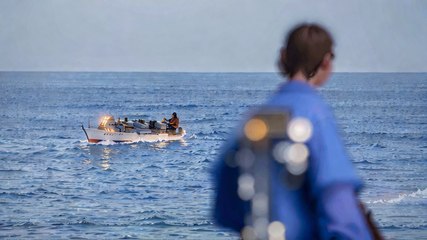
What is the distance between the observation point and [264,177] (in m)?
2.13

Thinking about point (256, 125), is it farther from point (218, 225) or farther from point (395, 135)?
point (395, 135)

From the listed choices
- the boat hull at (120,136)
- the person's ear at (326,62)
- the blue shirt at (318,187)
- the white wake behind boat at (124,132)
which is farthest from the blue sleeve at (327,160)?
the boat hull at (120,136)

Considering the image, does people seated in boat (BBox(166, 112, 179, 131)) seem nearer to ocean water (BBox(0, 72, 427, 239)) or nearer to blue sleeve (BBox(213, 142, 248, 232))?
ocean water (BBox(0, 72, 427, 239))

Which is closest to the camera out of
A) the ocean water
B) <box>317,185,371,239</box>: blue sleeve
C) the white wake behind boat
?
<box>317,185,371,239</box>: blue sleeve

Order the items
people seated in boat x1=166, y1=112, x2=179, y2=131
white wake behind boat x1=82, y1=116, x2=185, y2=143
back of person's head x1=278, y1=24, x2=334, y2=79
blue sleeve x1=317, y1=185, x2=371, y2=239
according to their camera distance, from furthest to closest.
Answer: people seated in boat x1=166, y1=112, x2=179, y2=131, white wake behind boat x1=82, y1=116, x2=185, y2=143, back of person's head x1=278, y1=24, x2=334, y2=79, blue sleeve x1=317, y1=185, x2=371, y2=239

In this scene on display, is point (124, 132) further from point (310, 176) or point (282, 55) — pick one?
point (310, 176)

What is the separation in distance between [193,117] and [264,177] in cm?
8345

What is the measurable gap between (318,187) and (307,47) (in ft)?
1.11

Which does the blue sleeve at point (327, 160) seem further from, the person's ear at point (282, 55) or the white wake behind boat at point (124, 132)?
the white wake behind boat at point (124, 132)

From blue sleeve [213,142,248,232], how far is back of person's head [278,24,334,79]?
10.2 inches

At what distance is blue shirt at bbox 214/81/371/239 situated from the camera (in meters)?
2.08

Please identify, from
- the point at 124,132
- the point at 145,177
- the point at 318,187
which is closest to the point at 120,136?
the point at 124,132

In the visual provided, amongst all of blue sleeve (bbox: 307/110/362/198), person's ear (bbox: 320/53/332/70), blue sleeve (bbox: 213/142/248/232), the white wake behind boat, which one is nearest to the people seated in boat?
the white wake behind boat

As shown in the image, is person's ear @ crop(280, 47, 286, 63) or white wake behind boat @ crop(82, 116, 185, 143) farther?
white wake behind boat @ crop(82, 116, 185, 143)
